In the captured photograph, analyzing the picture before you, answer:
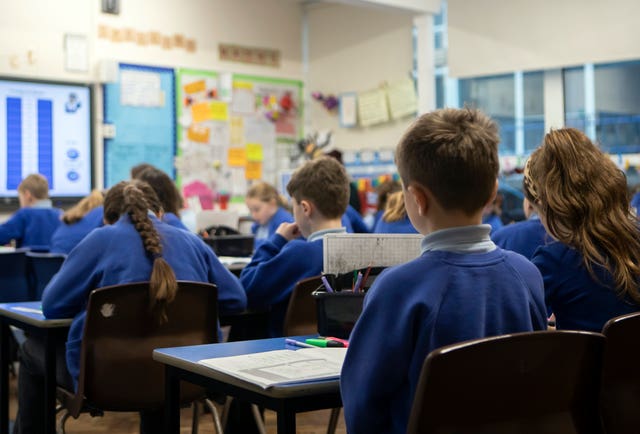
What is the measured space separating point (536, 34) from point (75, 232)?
12.8 feet

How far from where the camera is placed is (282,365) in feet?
5.69

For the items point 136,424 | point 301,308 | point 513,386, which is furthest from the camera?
point 136,424

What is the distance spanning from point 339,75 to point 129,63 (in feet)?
6.88

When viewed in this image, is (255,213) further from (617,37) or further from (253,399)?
(253,399)

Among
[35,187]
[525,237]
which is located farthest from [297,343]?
[35,187]

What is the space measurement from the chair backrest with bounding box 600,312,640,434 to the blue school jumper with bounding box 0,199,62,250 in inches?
179

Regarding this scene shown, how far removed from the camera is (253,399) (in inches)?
64.4

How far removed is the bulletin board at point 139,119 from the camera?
7.19 m

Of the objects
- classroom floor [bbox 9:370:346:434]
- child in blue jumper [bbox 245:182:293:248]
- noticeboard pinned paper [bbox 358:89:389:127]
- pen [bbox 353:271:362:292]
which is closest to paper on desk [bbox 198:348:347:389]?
pen [bbox 353:271:362:292]

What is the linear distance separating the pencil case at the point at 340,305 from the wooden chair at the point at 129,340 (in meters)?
0.68

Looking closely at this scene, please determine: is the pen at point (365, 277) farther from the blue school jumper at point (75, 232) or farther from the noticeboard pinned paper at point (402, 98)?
the noticeboard pinned paper at point (402, 98)

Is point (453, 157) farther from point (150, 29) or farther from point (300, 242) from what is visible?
point (150, 29)

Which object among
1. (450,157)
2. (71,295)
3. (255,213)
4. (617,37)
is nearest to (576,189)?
(450,157)

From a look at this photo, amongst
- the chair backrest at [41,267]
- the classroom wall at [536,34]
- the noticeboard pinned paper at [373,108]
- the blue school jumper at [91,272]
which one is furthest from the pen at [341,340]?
the noticeboard pinned paper at [373,108]
